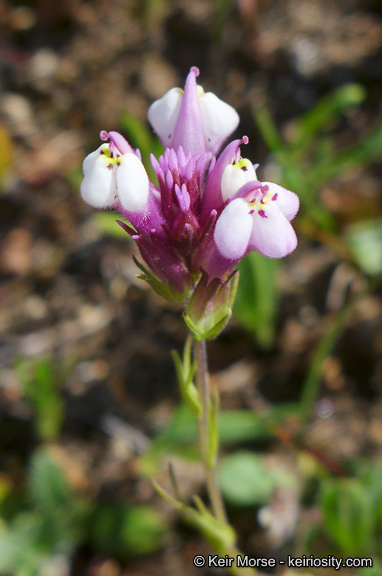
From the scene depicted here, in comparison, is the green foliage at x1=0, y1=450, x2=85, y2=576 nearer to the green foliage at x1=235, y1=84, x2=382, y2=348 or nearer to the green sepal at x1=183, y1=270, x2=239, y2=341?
the green foliage at x1=235, y1=84, x2=382, y2=348

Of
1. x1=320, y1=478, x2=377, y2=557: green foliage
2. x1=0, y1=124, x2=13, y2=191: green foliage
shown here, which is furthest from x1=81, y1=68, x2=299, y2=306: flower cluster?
x1=0, y1=124, x2=13, y2=191: green foliage

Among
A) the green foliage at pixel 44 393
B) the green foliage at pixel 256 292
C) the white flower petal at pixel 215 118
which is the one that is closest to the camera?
the white flower petal at pixel 215 118

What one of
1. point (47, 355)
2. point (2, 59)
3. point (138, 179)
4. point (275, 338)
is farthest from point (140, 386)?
point (2, 59)

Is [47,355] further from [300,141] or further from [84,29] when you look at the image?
[84,29]

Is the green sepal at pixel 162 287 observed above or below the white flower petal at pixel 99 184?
below

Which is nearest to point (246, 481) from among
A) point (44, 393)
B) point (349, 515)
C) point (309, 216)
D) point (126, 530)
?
point (349, 515)

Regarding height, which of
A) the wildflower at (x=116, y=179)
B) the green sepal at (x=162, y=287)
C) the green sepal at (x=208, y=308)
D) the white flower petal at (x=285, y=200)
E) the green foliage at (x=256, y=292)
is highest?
the green foliage at (x=256, y=292)

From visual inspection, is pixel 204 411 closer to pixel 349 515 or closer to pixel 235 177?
pixel 235 177

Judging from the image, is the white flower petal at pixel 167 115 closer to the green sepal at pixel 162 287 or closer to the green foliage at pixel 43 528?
the green sepal at pixel 162 287

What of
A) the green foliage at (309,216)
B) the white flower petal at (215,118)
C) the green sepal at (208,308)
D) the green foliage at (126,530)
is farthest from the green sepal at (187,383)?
the green foliage at (126,530)
